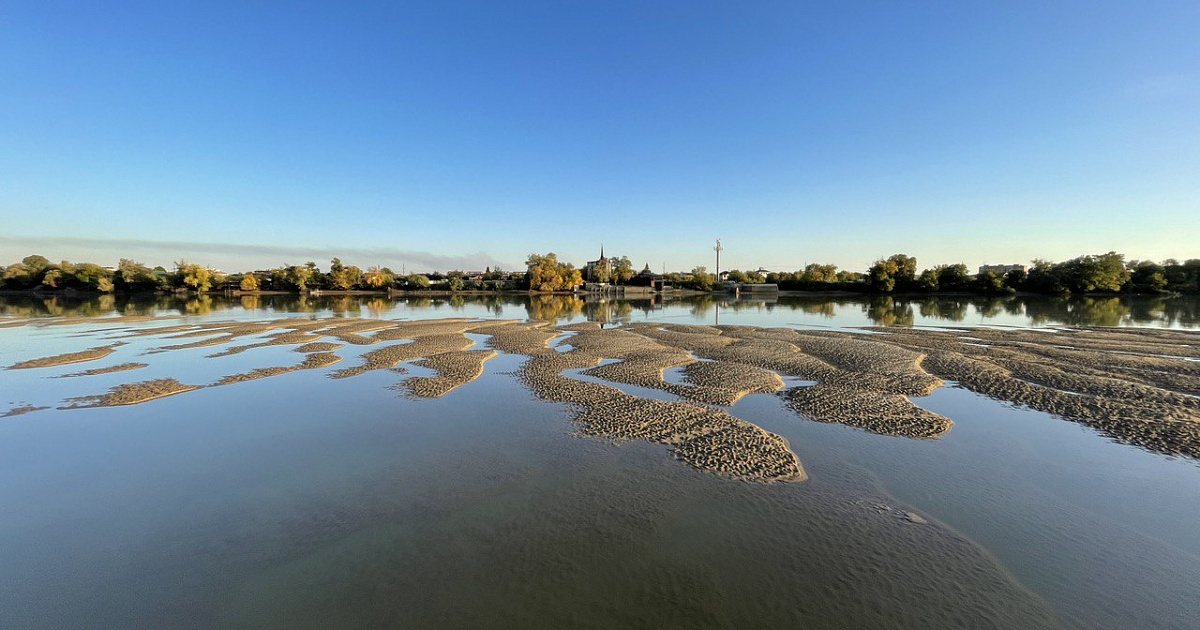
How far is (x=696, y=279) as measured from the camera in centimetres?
15288

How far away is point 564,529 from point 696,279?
5882 inches

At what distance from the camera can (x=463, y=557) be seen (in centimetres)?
794

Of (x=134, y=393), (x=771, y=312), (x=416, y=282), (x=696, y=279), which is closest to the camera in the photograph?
(x=134, y=393)

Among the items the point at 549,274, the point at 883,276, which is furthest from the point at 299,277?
the point at 883,276

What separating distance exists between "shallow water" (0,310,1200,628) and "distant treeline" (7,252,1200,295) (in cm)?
11798

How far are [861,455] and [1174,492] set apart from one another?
656 cm

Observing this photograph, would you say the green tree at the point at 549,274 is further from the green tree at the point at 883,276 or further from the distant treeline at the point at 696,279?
the green tree at the point at 883,276

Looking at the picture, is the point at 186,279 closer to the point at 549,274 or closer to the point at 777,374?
the point at 549,274

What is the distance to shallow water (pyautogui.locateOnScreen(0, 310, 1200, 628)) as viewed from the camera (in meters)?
6.72

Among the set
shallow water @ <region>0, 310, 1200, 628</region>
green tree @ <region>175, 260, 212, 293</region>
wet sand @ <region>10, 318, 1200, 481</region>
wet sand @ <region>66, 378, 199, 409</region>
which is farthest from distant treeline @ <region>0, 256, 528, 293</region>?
shallow water @ <region>0, 310, 1200, 628</region>

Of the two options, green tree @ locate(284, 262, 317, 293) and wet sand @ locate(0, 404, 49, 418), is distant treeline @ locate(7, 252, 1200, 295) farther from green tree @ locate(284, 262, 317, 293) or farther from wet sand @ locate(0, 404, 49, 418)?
wet sand @ locate(0, 404, 49, 418)

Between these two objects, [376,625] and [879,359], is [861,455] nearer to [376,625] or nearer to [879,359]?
[376,625]

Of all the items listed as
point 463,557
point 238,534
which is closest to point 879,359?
point 463,557

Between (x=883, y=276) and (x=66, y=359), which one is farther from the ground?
(x=883, y=276)
